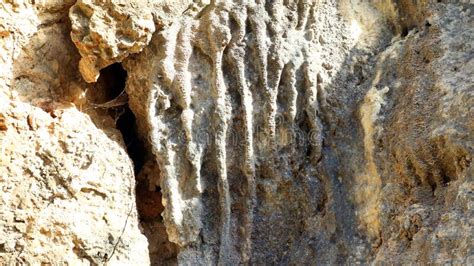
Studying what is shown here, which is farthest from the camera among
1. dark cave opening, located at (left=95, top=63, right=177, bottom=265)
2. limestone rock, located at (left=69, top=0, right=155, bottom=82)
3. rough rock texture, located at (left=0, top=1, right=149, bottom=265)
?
dark cave opening, located at (left=95, top=63, right=177, bottom=265)

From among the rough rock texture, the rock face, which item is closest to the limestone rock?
the rock face

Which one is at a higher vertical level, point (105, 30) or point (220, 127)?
point (105, 30)

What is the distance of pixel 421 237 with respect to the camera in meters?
2.38

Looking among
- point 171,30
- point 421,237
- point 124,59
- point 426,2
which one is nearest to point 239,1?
point 171,30

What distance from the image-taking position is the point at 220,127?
2.91m

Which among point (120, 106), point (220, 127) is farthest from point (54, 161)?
point (220, 127)

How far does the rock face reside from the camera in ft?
8.69

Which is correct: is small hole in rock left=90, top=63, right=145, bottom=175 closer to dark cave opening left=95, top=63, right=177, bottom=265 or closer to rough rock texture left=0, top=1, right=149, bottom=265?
dark cave opening left=95, top=63, right=177, bottom=265

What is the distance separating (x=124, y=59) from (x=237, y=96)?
499 millimetres

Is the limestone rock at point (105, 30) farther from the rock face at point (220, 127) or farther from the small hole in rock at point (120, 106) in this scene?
the small hole in rock at point (120, 106)

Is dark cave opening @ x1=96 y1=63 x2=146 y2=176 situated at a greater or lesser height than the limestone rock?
lesser

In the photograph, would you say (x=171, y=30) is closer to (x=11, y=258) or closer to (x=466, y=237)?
(x=11, y=258)

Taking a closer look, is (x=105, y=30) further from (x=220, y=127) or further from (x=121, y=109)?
(x=220, y=127)

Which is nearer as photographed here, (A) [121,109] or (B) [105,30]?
(B) [105,30]
